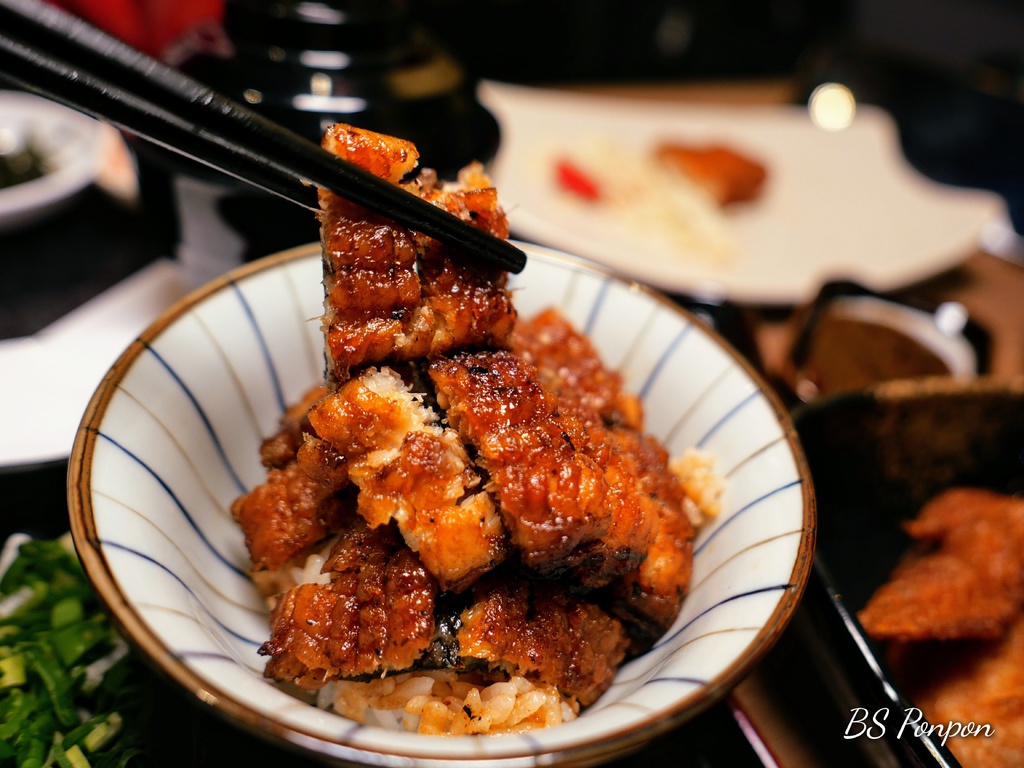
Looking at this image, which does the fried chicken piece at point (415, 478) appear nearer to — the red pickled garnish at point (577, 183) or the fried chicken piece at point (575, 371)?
the fried chicken piece at point (575, 371)

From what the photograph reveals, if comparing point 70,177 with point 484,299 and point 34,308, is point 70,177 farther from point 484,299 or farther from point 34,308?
point 484,299

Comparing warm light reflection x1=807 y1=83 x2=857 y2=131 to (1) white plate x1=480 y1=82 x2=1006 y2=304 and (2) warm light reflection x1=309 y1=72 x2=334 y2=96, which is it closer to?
A: (1) white plate x1=480 y1=82 x2=1006 y2=304

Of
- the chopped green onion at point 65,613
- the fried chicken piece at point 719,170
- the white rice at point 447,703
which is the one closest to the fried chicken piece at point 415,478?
the white rice at point 447,703

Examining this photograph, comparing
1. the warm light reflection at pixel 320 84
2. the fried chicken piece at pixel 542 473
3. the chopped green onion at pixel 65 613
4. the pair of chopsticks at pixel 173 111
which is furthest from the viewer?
the warm light reflection at pixel 320 84

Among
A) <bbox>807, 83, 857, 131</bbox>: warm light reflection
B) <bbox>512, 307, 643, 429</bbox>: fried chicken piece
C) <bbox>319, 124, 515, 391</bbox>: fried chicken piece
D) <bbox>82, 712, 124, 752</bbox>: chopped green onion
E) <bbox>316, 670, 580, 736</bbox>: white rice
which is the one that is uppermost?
<bbox>319, 124, 515, 391</bbox>: fried chicken piece
